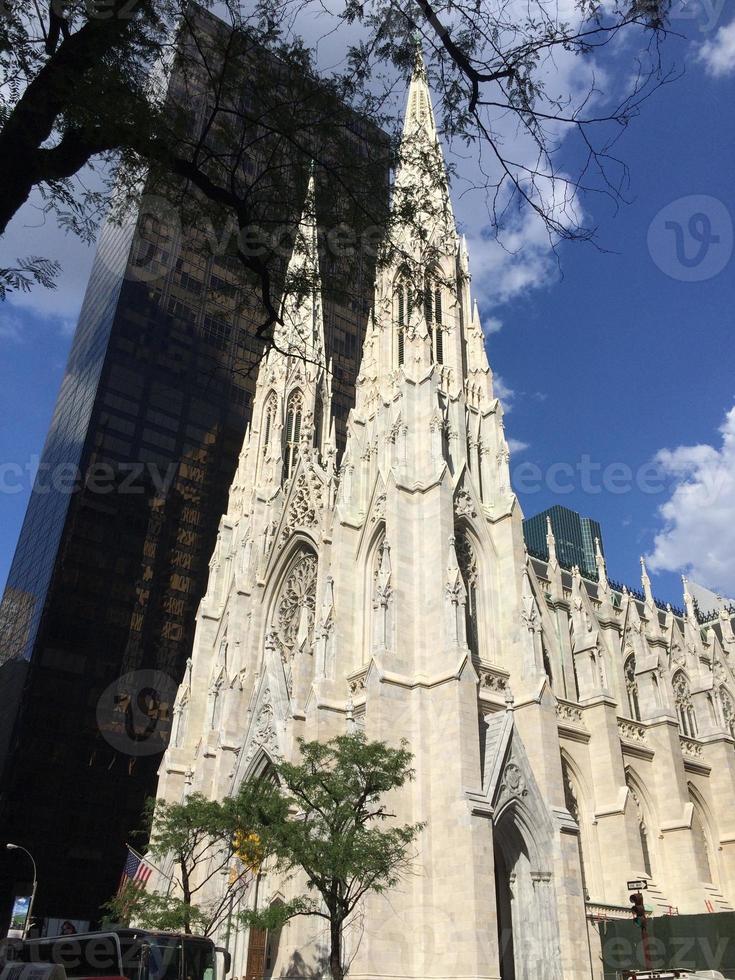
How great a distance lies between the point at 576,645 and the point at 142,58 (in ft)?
90.7

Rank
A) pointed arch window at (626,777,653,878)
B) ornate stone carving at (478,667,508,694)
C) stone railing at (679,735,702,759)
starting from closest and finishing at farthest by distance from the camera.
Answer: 1. ornate stone carving at (478,667,508,694)
2. pointed arch window at (626,777,653,878)
3. stone railing at (679,735,702,759)

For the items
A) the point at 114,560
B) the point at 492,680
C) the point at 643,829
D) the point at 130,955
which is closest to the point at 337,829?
the point at 130,955

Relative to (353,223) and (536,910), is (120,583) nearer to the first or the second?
(536,910)

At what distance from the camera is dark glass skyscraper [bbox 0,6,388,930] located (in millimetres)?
45375

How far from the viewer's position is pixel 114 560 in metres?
51.7

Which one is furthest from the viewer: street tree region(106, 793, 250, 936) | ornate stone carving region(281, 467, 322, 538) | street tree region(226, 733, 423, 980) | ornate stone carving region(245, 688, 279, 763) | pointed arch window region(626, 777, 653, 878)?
ornate stone carving region(281, 467, 322, 538)

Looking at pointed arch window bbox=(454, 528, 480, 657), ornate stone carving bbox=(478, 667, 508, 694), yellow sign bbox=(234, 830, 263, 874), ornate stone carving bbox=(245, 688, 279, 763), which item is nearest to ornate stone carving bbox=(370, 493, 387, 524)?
pointed arch window bbox=(454, 528, 480, 657)

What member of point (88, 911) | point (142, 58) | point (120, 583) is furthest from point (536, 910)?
point (120, 583)

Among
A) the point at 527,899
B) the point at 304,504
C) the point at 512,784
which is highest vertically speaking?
the point at 304,504

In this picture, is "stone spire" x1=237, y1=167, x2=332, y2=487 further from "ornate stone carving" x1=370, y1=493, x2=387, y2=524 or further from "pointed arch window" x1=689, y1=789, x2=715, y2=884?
"pointed arch window" x1=689, y1=789, x2=715, y2=884

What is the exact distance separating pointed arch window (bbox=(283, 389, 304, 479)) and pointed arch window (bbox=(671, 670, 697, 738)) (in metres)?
21.0

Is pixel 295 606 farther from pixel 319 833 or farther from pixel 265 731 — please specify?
pixel 319 833

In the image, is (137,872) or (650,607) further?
(650,607)

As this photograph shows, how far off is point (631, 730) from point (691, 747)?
4.61 m
